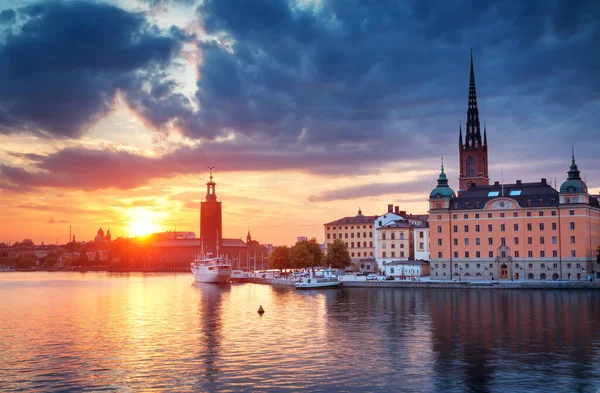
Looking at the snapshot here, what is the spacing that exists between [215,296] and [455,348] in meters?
56.7

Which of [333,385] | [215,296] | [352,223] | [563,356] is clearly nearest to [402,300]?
[215,296]

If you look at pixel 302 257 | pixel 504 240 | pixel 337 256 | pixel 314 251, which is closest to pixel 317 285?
pixel 337 256

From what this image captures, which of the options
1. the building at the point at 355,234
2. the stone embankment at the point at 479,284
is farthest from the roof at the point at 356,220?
the stone embankment at the point at 479,284

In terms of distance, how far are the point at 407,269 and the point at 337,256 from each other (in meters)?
17.4

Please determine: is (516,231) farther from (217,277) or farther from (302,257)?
(217,277)

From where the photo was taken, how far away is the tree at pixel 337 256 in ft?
429

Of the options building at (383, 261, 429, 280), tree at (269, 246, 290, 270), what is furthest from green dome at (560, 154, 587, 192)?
tree at (269, 246, 290, 270)

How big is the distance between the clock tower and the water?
6001 cm

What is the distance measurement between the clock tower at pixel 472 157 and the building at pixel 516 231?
30.2 meters

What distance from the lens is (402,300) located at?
79.1 meters

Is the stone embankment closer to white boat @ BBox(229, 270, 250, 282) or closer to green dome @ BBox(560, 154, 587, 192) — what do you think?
green dome @ BBox(560, 154, 587, 192)

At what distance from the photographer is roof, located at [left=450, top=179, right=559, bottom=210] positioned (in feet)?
323

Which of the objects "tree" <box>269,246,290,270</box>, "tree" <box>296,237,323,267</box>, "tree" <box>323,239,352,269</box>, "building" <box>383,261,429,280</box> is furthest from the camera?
"tree" <box>269,246,290,270</box>

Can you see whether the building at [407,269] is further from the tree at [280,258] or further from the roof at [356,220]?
the tree at [280,258]
